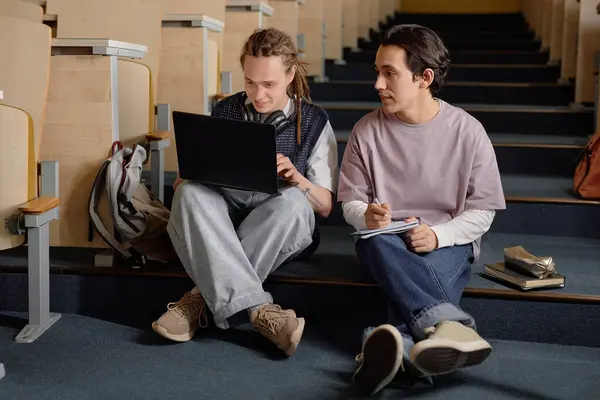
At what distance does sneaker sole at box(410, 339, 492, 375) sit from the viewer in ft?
5.13

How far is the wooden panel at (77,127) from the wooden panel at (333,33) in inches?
94.1

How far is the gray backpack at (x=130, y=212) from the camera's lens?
6.70ft

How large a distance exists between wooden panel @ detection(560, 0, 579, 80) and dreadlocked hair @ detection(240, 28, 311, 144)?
197cm

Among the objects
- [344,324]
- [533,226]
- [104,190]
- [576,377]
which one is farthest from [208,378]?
[533,226]

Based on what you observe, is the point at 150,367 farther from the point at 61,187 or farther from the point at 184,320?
the point at 61,187

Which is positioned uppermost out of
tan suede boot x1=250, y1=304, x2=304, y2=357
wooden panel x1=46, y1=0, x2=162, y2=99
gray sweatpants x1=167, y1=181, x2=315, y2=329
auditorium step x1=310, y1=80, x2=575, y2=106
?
wooden panel x1=46, y1=0, x2=162, y2=99

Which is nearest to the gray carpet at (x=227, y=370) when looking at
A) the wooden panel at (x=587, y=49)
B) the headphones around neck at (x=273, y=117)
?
the headphones around neck at (x=273, y=117)

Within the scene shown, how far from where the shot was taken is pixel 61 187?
215 cm

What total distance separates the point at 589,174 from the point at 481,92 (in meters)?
1.30

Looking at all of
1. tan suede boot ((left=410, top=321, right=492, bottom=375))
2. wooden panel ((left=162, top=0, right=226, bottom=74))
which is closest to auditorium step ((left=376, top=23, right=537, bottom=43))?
wooden panel ((left=162, top=0, right=226, bottom=74))

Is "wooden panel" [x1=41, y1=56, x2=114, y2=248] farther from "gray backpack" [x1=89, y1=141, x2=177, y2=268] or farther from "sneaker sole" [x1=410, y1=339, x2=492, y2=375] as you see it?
"sneaker sole" [x1=410, y1=339, x2=492, y2=375]

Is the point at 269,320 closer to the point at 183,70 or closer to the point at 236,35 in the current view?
the point at 183,70

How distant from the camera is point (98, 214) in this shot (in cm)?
212

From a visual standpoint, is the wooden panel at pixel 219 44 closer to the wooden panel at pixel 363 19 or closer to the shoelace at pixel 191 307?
the shoelace at pixel 191 307
